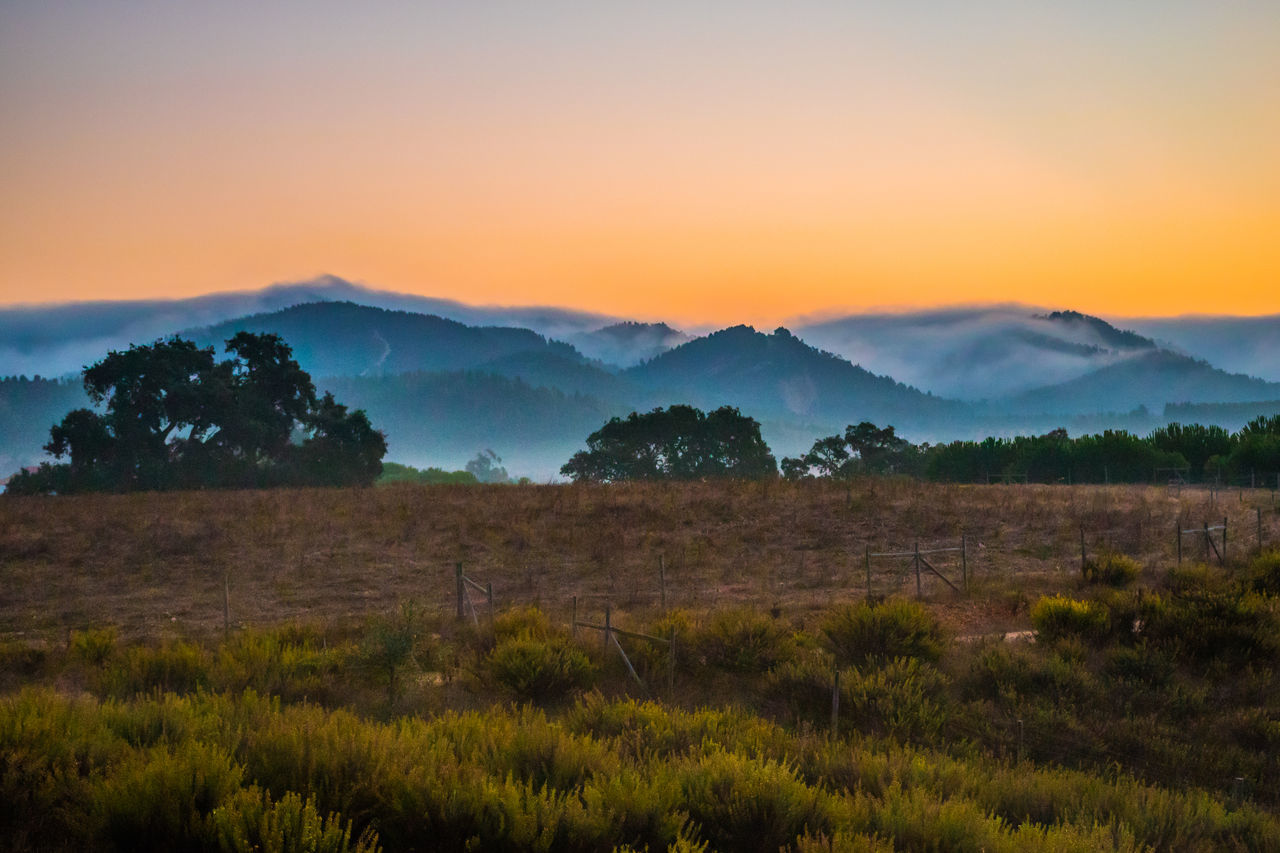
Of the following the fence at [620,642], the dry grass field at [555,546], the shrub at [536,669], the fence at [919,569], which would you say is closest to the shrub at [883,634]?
the fence at [919,569]

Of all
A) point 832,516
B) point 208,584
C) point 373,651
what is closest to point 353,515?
point 208,584

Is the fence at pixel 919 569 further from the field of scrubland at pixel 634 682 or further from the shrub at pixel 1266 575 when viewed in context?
the shrub at pixel 1266 575

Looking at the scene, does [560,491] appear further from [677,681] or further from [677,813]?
[677,813]

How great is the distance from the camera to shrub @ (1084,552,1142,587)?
2159 centimetres

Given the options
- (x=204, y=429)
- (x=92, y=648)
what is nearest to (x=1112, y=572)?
(x=92, y=648)

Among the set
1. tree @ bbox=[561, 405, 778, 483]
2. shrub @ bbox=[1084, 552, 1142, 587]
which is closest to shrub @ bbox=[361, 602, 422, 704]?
shrub @ bbox=[1084, 552, 1142, 587]

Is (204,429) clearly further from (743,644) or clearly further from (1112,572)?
(1112,572)

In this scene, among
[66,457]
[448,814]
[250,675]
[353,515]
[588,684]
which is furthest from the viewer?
[66,457]

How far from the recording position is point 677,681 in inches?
583

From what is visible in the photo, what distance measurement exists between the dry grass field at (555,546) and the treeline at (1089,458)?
20902 mm

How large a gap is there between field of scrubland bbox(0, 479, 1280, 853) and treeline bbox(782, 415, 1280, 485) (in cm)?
2861

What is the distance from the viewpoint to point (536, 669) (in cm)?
1377

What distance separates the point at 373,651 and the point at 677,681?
5011 millimetres

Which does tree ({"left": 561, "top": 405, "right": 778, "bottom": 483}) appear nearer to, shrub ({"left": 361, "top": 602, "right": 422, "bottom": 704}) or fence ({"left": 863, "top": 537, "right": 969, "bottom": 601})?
fence ({"left": 863, "top": 537, "right": 969, "bottom": 601})
